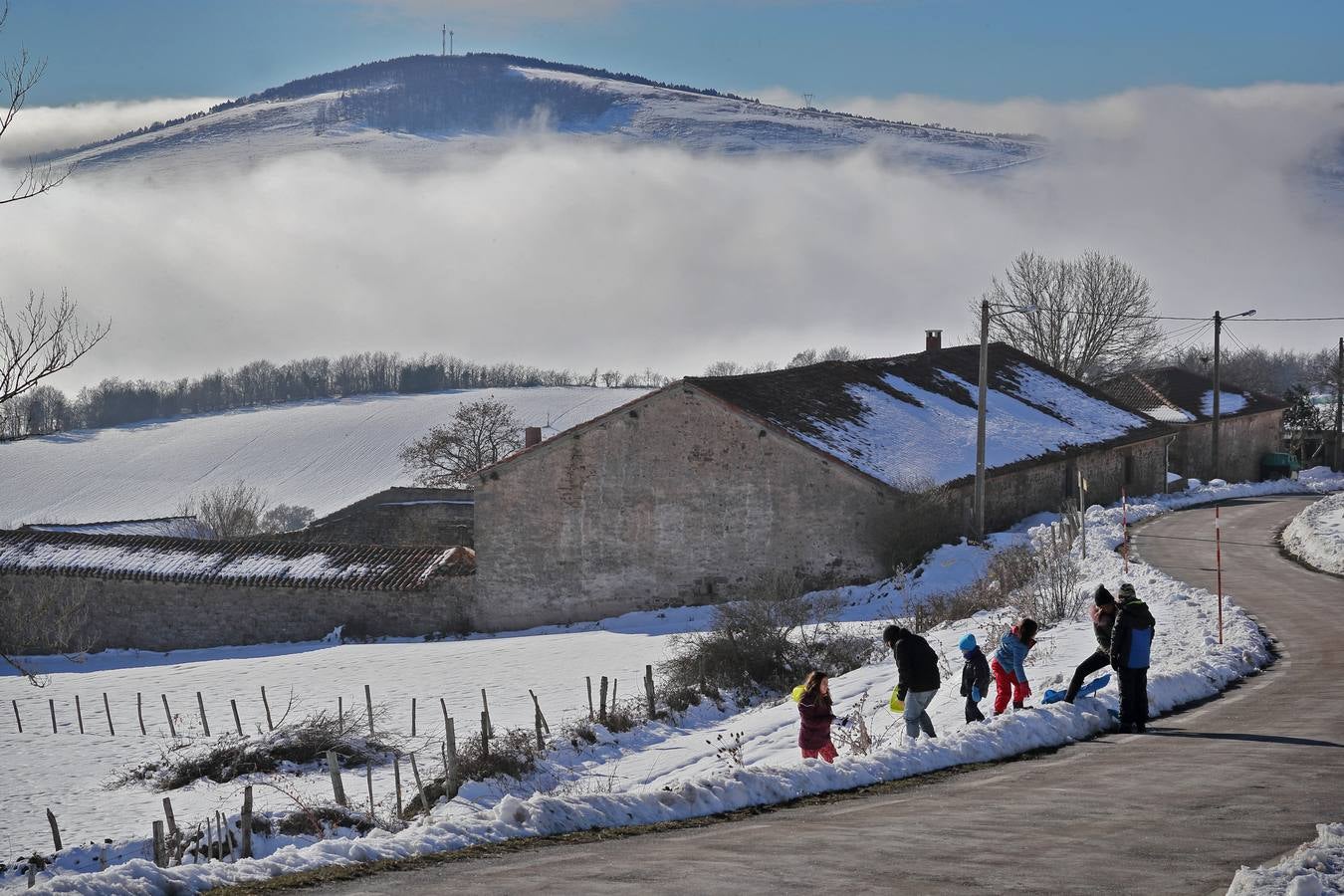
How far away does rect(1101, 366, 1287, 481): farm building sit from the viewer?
57.1 m

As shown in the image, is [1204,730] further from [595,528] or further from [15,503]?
[15,503]

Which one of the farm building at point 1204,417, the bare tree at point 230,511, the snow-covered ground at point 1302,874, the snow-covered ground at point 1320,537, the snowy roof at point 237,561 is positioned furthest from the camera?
the bare tree at point 230,511

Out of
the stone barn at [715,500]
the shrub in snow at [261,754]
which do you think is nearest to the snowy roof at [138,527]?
the stone barn at [715,500]

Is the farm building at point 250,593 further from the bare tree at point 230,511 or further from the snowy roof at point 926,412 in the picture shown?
the bare tree at point 230,511

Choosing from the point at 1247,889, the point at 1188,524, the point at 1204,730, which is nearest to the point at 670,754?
the point at 1204,730

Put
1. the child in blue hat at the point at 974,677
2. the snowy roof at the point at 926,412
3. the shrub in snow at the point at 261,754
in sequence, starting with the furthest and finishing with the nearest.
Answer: the snowy roof at the point at 926,412 → the shrub in snow at the point at 261,754 → the child in blue hat at the point at 974,677

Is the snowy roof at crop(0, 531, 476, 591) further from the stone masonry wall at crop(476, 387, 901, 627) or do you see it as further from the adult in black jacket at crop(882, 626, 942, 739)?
the adult in black jacket at crop(882, 626, 942, 739)

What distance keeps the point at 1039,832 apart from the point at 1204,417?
55362 mm

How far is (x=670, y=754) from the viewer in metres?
18.5

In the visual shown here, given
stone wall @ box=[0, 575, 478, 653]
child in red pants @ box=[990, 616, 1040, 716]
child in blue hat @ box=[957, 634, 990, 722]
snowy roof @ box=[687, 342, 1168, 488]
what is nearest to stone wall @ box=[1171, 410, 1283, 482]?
snowy roof @ box=[687, 342, 1168, 488]

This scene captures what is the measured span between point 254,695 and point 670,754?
35.5 feet

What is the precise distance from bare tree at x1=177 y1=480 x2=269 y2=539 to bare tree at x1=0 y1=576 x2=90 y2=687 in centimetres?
1656

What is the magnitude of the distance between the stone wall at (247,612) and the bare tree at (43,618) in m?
0.07

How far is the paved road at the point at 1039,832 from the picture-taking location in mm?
7602
